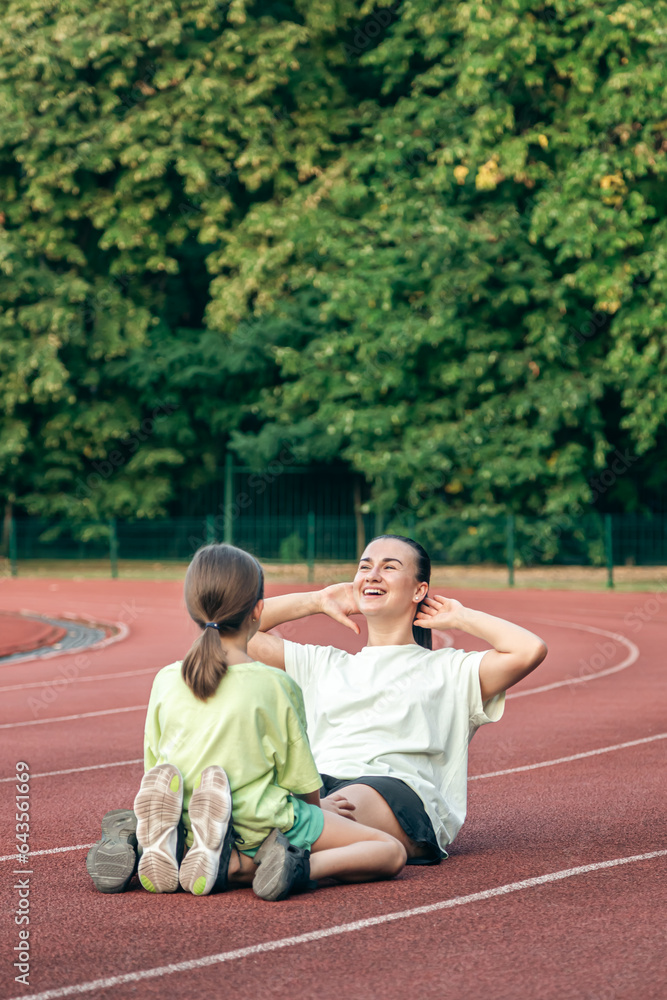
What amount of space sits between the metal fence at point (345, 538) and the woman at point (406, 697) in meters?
22.7

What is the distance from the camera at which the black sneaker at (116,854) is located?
16.5 feet

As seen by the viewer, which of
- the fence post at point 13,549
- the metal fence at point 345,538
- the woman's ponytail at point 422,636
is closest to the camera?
the woman's ponytail at point 422,636

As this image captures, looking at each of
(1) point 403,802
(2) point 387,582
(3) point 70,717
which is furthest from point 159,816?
(3) point 70,717

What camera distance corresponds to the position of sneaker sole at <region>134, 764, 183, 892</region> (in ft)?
15.5

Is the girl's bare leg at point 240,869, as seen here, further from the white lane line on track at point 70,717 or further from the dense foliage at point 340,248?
→ the dense foliage at point 340,248

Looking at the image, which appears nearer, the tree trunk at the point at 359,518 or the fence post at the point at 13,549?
the tree trunk at the point at 359,518

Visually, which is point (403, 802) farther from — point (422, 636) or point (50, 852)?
→ point (50, 852)

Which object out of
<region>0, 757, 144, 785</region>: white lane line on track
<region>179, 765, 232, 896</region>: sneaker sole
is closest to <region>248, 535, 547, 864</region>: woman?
<region>179, 765, 232, 896</region>: sneaker sole

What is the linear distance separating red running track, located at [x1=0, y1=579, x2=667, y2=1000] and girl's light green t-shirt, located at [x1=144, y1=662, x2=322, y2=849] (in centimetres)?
39

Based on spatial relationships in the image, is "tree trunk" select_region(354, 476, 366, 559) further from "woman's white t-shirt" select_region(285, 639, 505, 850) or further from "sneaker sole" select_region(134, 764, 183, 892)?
"sneaker sole" select_region(134, 764, 183, 892)

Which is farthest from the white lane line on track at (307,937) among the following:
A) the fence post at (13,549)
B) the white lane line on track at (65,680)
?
the fence post at (13,549)

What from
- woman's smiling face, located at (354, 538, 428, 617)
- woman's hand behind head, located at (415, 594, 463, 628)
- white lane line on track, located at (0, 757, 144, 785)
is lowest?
white lane line on track, located at (0, 757, 144, 785)

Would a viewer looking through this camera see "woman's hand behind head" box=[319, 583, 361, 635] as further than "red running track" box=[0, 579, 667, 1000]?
Yes

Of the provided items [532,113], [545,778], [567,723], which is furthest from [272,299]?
[545,778]
